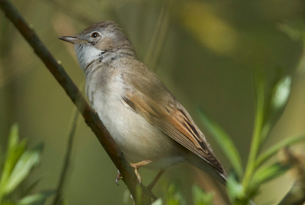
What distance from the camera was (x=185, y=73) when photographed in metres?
5.91

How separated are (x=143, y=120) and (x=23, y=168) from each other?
2.08 meters

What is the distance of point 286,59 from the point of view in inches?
200

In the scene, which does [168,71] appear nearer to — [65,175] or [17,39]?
[17,39]

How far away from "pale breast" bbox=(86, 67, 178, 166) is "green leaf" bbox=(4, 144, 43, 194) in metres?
1.86

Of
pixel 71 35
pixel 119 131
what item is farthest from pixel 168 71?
pixel 119 131

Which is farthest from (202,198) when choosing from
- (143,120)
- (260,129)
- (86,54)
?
(86,54)

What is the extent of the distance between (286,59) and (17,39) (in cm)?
383

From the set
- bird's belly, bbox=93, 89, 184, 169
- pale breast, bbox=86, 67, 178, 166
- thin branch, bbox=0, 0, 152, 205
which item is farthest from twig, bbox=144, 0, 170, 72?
thin branch, bbox=0, 0, 152, 205

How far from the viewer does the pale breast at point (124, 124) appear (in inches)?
128

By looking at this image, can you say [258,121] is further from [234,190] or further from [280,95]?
[234,190]

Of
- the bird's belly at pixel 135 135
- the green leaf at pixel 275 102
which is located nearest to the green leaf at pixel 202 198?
the green leaf at pixel 275 102

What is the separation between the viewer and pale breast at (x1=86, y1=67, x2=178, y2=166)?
10.7ft

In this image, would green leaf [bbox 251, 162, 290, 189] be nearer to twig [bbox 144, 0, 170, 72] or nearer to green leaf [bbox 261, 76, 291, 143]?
green leaf [bbox 261, 76, 291, 143]

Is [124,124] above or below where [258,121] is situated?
below
